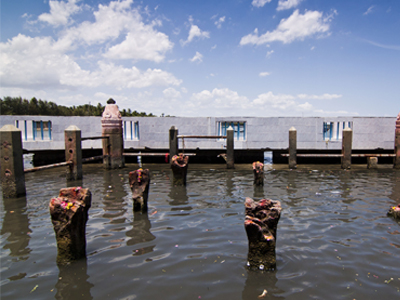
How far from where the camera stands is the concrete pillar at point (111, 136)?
1196 cm

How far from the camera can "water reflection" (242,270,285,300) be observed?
325cm

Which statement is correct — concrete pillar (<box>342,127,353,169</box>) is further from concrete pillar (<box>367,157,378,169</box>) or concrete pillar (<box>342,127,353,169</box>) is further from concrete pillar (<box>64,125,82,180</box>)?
concrete pillar (<box>64,125,82,180</box>)

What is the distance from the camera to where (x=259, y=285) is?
3.43 meters

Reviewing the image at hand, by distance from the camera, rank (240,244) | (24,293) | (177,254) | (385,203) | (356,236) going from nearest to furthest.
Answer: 1. (24,293)
2. (177,254)
3. (240,244)
4. (356,236)
5. (385,203)

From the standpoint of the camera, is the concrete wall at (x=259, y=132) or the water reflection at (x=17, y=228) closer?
the water reflection at (x=17, y=228)

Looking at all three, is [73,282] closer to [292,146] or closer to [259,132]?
[292,146]

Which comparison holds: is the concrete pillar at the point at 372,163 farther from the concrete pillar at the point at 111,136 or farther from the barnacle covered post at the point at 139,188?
the concrete pillar at the point at 111,136

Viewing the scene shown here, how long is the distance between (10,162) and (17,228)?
2.51 metres

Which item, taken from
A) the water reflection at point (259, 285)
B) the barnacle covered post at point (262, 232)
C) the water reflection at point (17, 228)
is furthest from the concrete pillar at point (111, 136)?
the water reflection at point (259, 285)

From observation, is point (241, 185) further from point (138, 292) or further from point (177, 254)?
point (138, 292)

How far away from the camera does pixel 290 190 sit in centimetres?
834

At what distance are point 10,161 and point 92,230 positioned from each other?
3565 millimetres

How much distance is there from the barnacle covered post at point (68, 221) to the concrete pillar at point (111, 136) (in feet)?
27.0

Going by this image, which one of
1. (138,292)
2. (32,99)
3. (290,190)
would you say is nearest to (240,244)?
(138,292)
